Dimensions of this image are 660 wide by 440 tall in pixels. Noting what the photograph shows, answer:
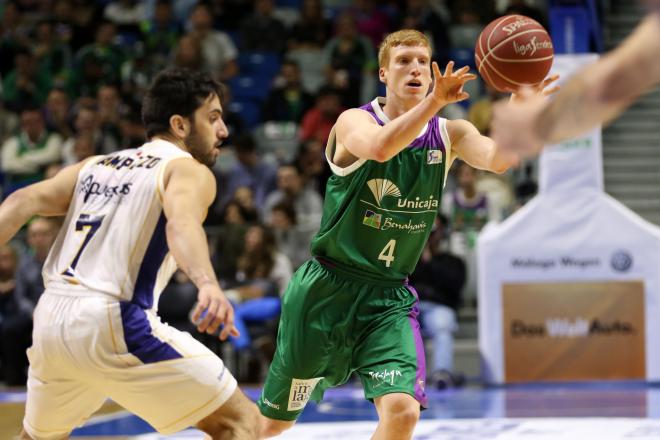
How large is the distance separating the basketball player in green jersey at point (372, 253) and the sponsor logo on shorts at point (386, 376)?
0.5 inches

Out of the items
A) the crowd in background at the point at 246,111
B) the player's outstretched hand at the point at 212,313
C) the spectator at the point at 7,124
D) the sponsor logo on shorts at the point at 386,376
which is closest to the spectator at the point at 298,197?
the crowd in background at the point at 246,111

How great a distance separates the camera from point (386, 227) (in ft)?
16.6

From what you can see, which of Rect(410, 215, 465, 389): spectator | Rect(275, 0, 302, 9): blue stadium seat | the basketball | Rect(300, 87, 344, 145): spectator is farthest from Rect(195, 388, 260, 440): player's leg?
Rect(275, 0, 302, 9): blue stadium seat

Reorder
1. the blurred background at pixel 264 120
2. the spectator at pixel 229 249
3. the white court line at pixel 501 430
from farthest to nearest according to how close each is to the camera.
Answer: the spectator at pixel 229 249 < the blurred background at pixel 264 120 < the white court line at pixel 501 430

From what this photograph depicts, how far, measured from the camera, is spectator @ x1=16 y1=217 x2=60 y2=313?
34.8ft

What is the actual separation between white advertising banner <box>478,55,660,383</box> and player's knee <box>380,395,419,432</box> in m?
5.73

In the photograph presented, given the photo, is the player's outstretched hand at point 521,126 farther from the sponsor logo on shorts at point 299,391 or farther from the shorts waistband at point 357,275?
the sponsor logo on shorts at point 299,391

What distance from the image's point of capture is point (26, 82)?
1442cm

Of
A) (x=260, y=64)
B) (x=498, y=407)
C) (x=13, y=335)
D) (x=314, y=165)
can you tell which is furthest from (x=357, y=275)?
(x=260, y=64)

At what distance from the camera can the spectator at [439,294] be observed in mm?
10109

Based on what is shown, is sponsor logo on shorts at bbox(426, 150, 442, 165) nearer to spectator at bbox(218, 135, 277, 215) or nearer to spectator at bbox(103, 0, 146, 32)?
spectator at bbox(218, 135, 277, 215)

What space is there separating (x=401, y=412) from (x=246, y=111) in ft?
32.0

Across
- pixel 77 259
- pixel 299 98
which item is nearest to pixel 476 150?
pixel 77 259

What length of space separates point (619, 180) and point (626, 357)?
3.44 m
